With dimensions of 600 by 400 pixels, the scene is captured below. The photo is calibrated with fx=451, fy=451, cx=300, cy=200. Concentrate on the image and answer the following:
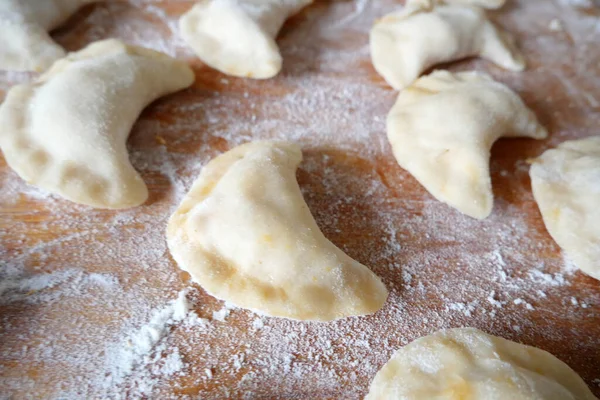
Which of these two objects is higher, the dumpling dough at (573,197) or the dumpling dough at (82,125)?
the dumpling dough at (82,125)

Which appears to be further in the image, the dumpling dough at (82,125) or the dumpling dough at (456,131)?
the dumpling dough at (456,131)

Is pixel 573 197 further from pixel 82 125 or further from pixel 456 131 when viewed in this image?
pixel 82 125

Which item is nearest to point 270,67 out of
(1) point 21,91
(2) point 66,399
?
(1) point 21,91

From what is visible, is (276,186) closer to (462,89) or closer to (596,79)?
(462,89)

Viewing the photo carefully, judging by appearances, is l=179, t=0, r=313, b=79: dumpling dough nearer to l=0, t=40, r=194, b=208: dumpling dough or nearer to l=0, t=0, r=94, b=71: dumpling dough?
l=0, t=40, r=194, b=208: dumpling dough

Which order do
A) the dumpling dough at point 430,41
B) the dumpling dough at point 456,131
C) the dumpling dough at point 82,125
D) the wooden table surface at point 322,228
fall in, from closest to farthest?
the wooden table surface at point 322,228, the dumpling dough at point 82,125, the dumpling dough at point 456,131, the dumpling dough at point 430,41

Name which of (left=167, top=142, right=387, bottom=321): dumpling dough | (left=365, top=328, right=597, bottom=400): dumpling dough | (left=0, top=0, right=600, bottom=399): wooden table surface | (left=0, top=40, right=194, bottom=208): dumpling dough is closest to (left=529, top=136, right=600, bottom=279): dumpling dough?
(left=0, top=0, right=600, bottom=399): wooden table surface

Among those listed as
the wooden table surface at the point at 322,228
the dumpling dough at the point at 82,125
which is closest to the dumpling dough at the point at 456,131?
the wooden table surface at the point at 322,228

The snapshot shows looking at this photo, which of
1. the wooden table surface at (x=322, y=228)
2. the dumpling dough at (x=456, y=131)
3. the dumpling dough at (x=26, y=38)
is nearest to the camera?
the wooden table surface at (x=322, y=228)

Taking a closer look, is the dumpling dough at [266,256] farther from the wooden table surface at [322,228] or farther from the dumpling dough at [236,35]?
the dumpling dough at [236,35]
